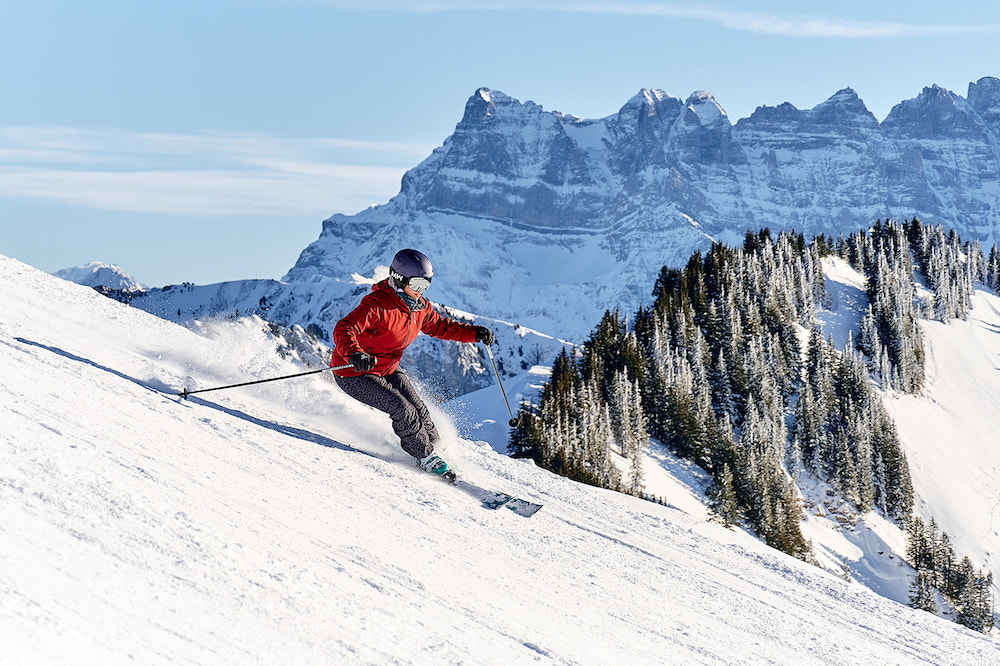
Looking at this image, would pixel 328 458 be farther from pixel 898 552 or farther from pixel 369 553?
pixel 898 552

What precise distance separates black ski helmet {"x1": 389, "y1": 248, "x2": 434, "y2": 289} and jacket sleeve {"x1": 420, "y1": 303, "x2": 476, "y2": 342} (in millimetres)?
838

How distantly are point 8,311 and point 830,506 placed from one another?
2874 inches

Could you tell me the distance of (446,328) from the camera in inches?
461

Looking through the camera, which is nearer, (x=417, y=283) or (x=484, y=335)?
(x=417, y=283)

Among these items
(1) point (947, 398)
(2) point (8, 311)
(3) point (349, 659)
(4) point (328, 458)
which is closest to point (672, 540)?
(4) point (328, 458)

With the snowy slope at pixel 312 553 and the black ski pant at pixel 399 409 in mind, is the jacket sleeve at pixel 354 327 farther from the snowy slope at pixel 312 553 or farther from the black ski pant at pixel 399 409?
the snowy slope at pixel 312 553

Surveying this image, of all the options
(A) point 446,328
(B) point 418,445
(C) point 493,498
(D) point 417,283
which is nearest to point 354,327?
(D) point 417,283

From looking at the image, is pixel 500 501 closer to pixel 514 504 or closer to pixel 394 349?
pixel 514 504

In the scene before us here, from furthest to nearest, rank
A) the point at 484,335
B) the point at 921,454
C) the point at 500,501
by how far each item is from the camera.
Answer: the point at 921,454
the point at 484,335
the point at 500,501

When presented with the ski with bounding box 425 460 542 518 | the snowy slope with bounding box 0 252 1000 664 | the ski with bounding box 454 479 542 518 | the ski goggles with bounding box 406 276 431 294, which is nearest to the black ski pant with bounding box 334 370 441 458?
the snowy slope with bounding box 0 252 1000 664

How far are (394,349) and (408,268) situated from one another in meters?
1.07

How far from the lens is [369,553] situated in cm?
694

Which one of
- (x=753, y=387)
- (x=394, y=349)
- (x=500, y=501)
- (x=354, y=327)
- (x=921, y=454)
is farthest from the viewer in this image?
(x=921, y=454)

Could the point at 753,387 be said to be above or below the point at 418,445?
below
